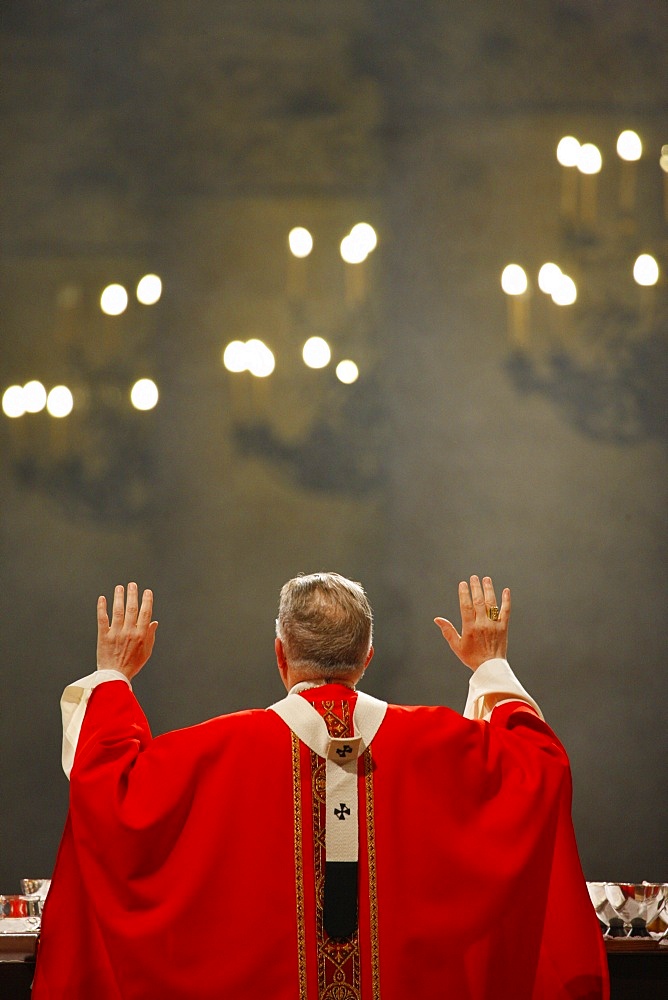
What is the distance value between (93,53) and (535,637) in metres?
3.54

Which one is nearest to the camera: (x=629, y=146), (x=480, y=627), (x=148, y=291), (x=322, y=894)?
(x=322, y=894)

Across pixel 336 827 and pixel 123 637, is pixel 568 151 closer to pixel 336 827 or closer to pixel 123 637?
pixel 123 637

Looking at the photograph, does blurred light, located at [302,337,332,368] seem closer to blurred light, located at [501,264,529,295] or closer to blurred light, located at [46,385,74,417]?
blurred light, located at [501,264,529,295]

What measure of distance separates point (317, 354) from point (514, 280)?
1.02 metres

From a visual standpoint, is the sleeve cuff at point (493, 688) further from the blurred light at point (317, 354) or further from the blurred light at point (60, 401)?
the blurred light at point (60, 401)

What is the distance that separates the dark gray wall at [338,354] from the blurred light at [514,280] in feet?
0.22

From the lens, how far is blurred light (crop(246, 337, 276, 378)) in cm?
518

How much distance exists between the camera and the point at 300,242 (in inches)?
207

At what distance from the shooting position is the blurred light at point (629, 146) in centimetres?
533

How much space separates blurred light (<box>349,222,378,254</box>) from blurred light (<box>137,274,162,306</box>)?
97 centimetres

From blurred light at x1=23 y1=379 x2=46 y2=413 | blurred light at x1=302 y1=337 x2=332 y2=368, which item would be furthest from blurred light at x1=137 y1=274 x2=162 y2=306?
blurred light at x1=302 y1=337 x2=332 y2=368

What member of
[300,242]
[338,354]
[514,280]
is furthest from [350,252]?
[514,280]

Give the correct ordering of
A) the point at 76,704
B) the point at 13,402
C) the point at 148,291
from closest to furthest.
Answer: the point at 76,704
the point at 13,402
the point at 148,291

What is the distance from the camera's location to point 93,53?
209 inches
